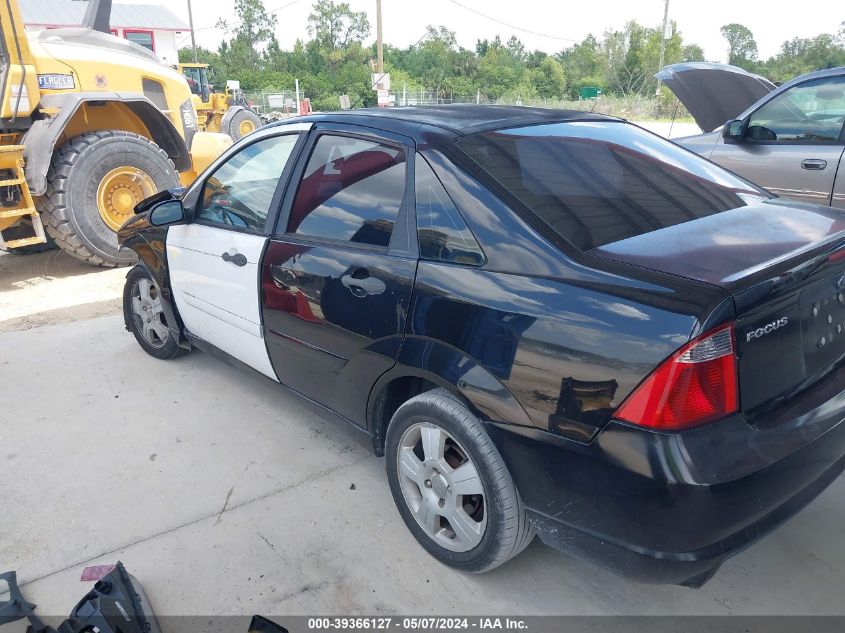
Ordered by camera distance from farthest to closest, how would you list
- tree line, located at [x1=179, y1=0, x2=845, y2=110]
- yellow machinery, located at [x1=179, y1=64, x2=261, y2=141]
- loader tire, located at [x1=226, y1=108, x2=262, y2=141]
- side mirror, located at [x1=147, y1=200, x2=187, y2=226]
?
tree line, located at [x1=179, y1=0, x2=845, y2=110]
loader tire, located at [x1=226, y1=108, x2=262, y2=141]
yellow machinery, located at [x1=179, y1=64, x2=261, y2=141]
side mirror, located at [x1=147, y1=200, x2=187, y2=226]

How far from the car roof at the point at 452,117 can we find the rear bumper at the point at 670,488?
126 cm

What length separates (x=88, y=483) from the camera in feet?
10.3

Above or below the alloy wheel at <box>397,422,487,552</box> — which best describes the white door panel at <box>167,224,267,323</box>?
above

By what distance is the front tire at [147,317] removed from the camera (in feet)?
14.2

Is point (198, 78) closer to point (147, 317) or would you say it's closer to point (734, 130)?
point (147, 317)

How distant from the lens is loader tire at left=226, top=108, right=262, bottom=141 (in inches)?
580

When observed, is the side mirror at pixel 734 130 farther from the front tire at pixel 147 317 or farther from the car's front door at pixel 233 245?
the front tire at pixel 147 317

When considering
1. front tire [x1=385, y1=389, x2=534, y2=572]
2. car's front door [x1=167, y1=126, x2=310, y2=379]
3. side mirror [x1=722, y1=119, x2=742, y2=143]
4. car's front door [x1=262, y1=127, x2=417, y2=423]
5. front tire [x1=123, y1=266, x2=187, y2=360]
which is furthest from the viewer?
side mirror [x1=722, y1=119, x2=742, y2=143]

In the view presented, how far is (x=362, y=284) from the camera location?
101 inches

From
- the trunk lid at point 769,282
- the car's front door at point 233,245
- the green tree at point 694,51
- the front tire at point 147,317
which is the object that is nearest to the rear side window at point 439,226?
the trunk lid at point 769,282

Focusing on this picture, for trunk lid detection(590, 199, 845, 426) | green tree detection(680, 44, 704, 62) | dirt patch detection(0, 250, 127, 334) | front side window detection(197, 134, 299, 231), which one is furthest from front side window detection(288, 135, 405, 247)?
green tree detection(680, 44, 704, 62)

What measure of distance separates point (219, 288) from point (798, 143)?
4.51 meters

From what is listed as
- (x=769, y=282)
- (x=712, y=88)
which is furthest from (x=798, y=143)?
(x=769, y=282)

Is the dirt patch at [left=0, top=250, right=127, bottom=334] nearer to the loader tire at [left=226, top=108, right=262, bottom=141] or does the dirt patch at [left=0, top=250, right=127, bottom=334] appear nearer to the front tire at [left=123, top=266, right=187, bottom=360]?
the front tire at [left=123, top=266, right=187, bottom=360]
